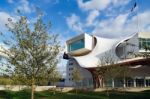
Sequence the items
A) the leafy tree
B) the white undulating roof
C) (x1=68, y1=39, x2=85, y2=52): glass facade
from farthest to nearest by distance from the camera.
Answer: (x1=68, y1=39, x2=85, y2=52): glass facade < the white undulating roof < the leafy tree

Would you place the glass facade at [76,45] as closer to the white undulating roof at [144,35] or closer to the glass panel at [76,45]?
the glass panel at [76,45]

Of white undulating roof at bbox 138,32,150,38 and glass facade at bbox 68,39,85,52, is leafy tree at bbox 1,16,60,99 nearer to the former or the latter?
white undulating roof at bbox 138,32,150,38

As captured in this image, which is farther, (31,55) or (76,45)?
(76,45)

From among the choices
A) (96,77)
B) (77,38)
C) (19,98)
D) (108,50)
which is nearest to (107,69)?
(19,98)

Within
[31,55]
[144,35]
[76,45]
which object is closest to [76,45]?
[76,45]

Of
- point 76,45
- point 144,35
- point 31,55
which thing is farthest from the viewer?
point 76,45

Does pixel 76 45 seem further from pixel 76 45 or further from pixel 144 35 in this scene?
pixel 144 35

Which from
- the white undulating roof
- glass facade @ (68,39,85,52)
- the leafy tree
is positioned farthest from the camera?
glass facade @ (68,39,85,52)

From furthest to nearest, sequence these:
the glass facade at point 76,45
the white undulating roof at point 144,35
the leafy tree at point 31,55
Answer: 1. the glass facade at point 76,45
2. the white undulating roof at point 144,35
3. the leafy tree at point 31,55

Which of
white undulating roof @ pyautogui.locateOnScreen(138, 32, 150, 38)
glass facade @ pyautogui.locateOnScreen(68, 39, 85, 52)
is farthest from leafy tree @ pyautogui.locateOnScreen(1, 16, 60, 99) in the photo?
glass facade @ pyautogui.locateOnScreen(68, 39, 85, 52)

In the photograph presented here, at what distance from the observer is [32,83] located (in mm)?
22531

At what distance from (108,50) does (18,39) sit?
6876 centimetres

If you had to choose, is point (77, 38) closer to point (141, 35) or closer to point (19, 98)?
point (141, 35)

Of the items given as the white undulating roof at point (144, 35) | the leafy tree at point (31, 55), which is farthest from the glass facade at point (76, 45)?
the leafy tree at point (31, 55)
